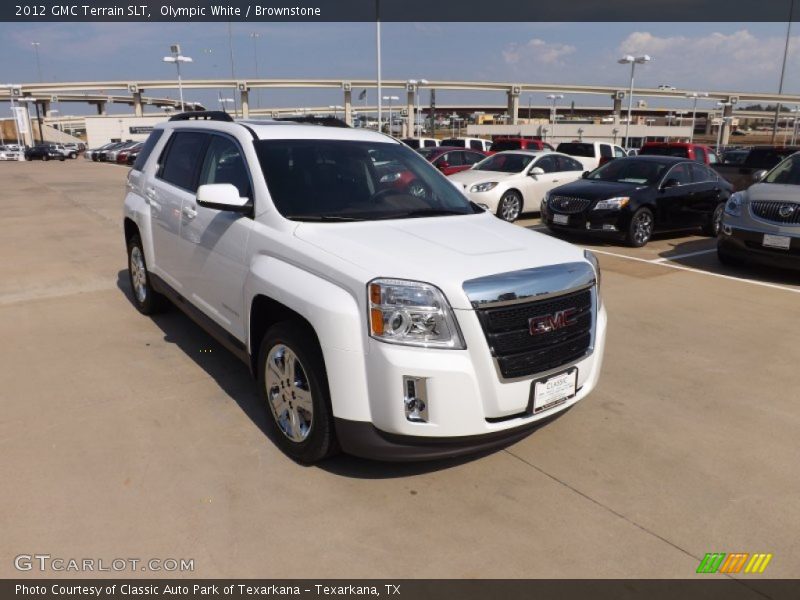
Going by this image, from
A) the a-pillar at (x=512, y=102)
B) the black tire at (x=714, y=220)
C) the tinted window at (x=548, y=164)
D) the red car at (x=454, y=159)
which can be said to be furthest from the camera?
the a-pillar at (x=512, y=102)

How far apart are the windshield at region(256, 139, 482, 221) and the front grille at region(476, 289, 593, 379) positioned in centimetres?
119

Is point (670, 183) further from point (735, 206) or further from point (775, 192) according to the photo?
point (775, 192)

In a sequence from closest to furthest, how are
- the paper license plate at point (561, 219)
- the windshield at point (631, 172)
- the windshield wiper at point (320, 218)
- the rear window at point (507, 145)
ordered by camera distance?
the windshield wiper at point (320, 218) < the paper license plate at point (561, 219) < the windshield at point (631, 172) < the rear window at point (507, 145)

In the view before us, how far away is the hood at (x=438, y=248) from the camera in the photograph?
2.94 metres

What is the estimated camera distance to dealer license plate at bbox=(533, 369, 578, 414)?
313 centimetres

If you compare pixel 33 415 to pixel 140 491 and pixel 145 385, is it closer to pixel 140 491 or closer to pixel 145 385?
pixel 145 385

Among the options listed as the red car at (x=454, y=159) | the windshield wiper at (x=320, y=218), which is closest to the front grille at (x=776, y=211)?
the windshield wiper at (x=320, y=218)

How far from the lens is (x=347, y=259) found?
3.07 meters

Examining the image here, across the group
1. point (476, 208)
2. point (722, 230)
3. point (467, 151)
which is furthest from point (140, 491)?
point (467, 151)

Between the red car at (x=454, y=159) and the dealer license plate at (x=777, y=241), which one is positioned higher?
the red car at (x=454, y=159)

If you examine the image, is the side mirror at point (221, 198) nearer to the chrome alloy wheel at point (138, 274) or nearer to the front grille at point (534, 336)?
the front grille at point (534, 336)

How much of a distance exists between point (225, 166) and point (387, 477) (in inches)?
96.4

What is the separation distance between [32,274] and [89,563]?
254 inches

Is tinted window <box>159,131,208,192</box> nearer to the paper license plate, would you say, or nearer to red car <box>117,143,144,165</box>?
the paper license plate
